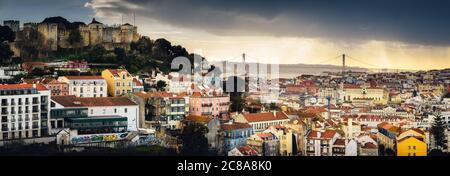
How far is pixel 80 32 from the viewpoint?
41.4ft

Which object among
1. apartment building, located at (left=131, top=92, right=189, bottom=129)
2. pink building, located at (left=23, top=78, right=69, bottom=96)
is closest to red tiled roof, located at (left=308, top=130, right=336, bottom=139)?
apartment building, located at (left=131, top=92, right=189, bottom=129)

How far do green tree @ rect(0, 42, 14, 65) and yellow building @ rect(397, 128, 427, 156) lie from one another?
6114mm

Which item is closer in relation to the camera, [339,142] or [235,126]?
[339,142]

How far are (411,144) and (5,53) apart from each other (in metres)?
6.39

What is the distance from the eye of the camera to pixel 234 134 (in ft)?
37.0

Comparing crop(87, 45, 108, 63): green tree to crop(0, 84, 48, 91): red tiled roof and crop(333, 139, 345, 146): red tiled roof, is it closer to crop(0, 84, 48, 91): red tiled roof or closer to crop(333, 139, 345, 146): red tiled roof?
crop(0, 84, 48, 91): red tiled roof

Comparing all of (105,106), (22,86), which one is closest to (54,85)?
(22,86)

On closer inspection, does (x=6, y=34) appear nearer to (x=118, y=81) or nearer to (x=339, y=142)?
(x=118, y=81)

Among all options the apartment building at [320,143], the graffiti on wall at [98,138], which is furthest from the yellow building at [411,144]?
the graffiti on wall at [98,138]

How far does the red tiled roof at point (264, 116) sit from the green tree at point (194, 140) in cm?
97

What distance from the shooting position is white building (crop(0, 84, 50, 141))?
1034cm
